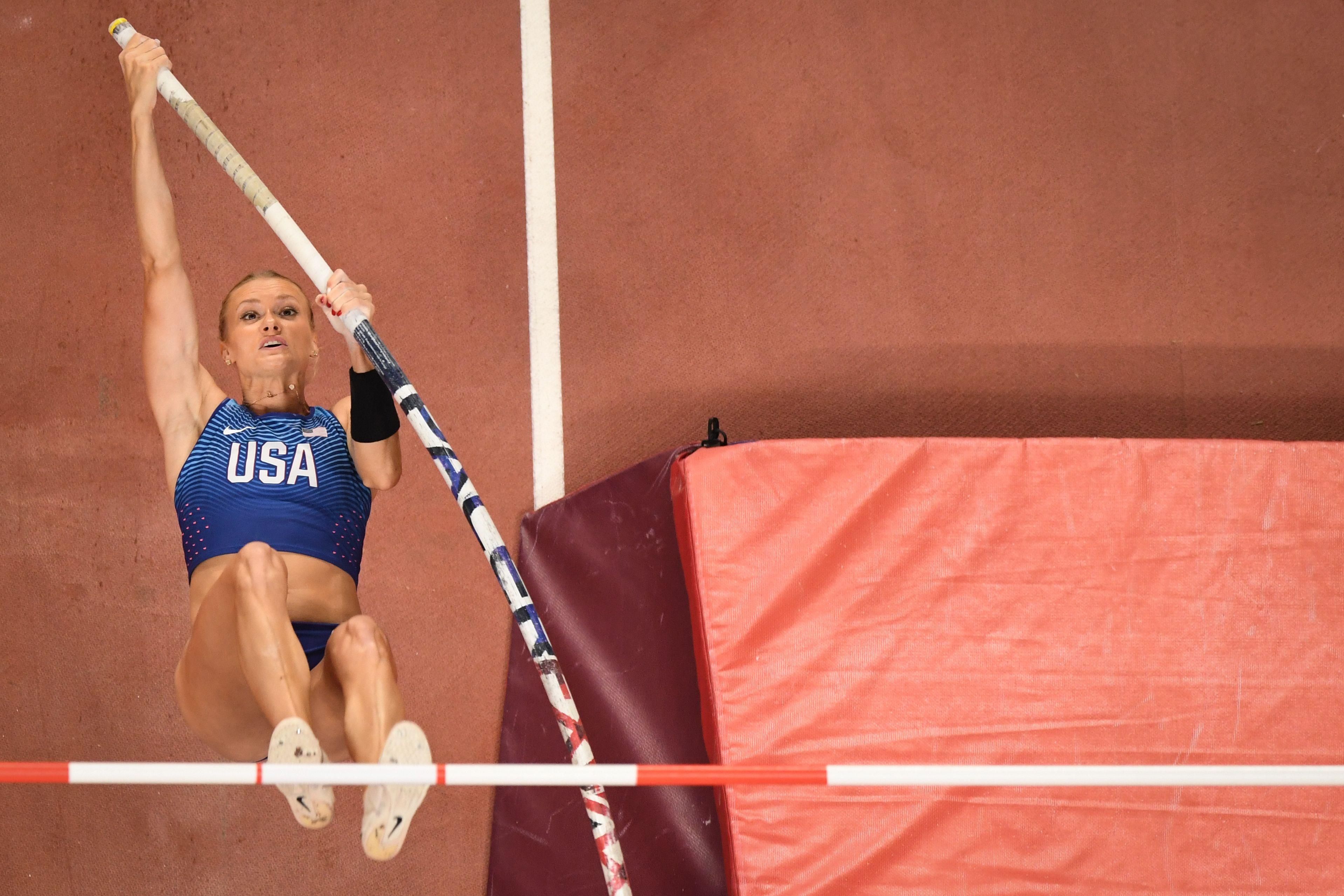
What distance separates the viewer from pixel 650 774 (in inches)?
61.6

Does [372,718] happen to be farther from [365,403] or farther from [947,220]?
[947,220]

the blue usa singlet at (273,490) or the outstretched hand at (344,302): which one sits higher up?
the outstretched hand at (344,302)

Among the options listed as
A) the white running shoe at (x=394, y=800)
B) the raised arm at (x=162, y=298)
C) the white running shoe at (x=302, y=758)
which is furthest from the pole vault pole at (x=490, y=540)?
the white running shoe at (x=302, y=758)

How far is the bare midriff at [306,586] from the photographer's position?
1.98 metres

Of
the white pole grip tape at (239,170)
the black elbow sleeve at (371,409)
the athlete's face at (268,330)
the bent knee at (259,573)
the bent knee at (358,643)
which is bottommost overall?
the bent knee at (358,643)

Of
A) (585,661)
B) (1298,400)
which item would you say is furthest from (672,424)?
(1298,400)

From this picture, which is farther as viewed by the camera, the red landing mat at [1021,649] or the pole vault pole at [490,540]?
the red landing mat at [1021,649]

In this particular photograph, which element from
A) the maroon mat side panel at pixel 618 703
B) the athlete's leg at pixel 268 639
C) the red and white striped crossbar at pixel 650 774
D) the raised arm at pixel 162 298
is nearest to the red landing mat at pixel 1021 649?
the maroon mat side panel at pixel 618 703

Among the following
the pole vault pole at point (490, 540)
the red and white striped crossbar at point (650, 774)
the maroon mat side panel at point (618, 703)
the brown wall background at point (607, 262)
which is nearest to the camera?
the red and white striped crossbar at point (650, 774)

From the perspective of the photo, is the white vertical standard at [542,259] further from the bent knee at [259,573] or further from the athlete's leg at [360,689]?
the bent knee at [259,573]

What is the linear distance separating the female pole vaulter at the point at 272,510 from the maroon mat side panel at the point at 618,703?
26.4 inches

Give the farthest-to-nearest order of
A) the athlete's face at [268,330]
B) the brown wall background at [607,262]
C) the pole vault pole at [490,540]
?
the brown wall background at [607,262], the athlete's face at [268,330], the pole vault pole at [490,540]

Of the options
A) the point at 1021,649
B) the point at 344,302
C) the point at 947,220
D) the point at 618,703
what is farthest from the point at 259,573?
the point at 947,220

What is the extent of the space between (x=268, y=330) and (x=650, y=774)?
135cm
